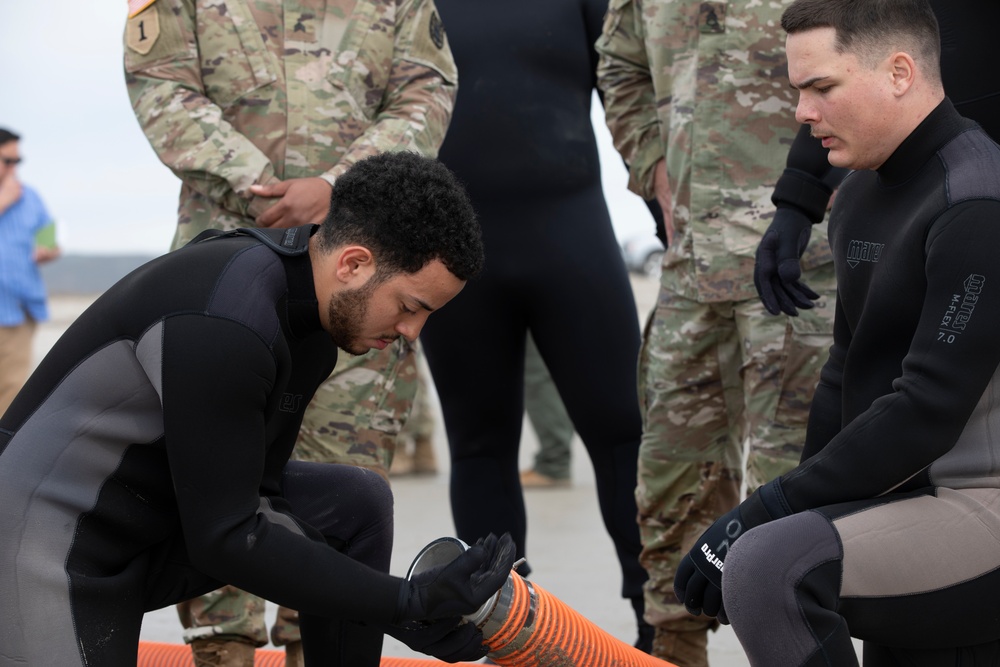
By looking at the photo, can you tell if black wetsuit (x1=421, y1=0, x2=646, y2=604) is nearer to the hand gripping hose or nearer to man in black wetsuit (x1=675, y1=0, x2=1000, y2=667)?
the hand gripping hose

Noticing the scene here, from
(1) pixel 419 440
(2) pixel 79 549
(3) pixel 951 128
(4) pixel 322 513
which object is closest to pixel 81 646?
(2) pixel 79 549

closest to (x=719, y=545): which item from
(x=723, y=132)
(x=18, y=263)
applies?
(x=723, y=132)

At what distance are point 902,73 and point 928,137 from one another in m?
0.11

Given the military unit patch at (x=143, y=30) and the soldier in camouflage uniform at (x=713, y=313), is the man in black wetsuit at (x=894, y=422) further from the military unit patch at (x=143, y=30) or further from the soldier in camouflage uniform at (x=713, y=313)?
the military unit patch at (x=143, y=30)

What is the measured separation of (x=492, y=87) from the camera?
3188 mm

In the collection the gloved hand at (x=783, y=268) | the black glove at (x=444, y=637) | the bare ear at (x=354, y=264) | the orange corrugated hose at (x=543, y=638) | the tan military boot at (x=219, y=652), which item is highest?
the bare ear at (x=354, y=264)

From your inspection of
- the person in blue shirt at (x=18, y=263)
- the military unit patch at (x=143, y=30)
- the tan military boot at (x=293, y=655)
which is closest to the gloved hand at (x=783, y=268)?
the tan military boot at (x=293, y=655)

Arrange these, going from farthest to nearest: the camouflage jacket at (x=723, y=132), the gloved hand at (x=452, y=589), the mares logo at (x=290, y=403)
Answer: the camouflage jacket at (x=723, y=132), the mares logo at (x=290, y=403), the gloved hand at (x=452, y=589)

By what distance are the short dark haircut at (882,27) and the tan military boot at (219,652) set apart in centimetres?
170

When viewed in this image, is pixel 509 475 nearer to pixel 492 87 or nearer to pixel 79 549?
pixel 492 87

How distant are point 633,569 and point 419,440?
318cm

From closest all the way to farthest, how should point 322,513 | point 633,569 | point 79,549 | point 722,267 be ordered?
1. point 79,549
2. point 322,513
3. point 722,267
4. point 633,569

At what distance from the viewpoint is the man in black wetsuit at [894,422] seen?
1.77m

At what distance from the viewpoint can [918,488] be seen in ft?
6.31
